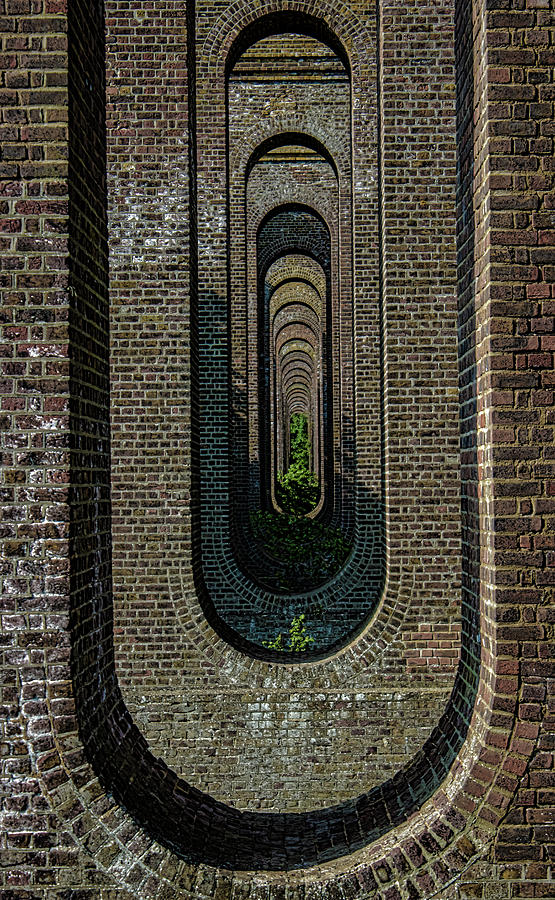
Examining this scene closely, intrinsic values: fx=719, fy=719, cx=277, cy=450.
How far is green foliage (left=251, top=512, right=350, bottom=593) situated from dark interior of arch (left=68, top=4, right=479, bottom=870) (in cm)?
731

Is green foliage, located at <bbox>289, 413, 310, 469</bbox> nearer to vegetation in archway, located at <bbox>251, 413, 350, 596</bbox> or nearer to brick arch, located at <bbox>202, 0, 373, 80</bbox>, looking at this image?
vegetation in archway, located at <bbox>251, 413, 350, 596</bbox>

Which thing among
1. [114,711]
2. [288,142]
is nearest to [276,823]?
[114,711]

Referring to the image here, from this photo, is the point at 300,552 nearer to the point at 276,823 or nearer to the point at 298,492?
the point at 276,823

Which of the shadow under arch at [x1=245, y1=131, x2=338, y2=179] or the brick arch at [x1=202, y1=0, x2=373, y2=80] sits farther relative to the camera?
the shadow under arch at [x1=245, y1=131, x2=338, y2=179]

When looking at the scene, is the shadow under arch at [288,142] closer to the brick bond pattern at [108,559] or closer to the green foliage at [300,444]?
the brick bond pattern at [108,559]

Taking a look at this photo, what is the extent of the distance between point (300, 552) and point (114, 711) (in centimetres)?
847

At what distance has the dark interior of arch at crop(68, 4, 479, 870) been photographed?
2787 millimetres

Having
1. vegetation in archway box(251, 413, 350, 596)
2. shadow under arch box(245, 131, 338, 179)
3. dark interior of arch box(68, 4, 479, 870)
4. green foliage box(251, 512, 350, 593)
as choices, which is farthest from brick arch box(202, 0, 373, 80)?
green foliage box(251, 512, 350, 593)

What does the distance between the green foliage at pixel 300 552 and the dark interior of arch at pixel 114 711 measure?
7.31 metres

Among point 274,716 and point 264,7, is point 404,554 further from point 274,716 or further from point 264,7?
point 264,7

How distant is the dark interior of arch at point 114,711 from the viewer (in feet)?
9.14

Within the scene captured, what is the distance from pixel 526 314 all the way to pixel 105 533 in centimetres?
198

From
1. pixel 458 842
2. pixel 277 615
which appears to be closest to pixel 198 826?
pixel 458 842

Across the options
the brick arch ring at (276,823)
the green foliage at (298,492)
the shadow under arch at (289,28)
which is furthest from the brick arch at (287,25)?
the green foliage at (298,492)
